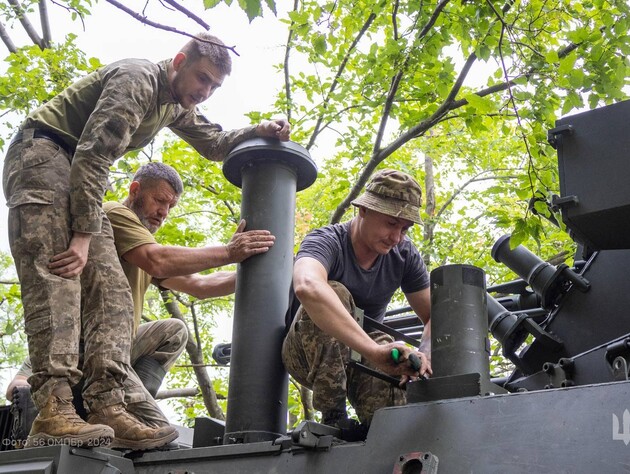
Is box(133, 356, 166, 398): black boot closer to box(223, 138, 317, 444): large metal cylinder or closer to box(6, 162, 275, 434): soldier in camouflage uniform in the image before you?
box(6, 162, 275, 434): soldier in camouflage uniform

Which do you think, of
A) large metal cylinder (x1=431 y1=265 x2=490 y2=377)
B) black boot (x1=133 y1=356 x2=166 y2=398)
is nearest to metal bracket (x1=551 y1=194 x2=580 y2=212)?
large metal cylinder (x1=431 y1=265 x2=490 y2=377)

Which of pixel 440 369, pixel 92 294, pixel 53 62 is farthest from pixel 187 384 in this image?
pixel 440 369

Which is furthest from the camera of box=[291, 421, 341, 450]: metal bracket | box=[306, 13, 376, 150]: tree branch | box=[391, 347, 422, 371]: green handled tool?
box=[306, 13, 376, 150]: tree branch

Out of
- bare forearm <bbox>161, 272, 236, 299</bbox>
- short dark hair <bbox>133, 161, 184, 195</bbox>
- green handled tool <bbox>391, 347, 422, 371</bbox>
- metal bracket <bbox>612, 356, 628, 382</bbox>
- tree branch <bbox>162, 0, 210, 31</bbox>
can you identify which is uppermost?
short dark hair <bbox>133, 161, 184, 195</bbox>

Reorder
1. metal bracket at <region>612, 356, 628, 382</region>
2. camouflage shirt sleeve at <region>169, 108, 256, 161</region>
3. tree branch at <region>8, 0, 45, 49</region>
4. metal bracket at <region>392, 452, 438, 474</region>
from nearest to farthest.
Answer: metal bracket at <region>392, 452, 438, 474</region>
metal bracket at <region>612, 356, 628, 382</region>
camouflage shirt sleeve at <region>169, 108, 256, 161</region>
tree branch at <region>8, 0, 45, 49</region>

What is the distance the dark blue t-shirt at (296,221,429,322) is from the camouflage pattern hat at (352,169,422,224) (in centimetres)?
24

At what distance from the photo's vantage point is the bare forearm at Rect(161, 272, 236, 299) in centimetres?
485

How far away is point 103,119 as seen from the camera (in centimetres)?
376

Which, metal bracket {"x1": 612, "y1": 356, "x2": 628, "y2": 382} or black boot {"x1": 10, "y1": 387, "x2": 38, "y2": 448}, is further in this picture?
black boot {"x1": 10, "y1": 387, "x2": 38, "y2": 448}

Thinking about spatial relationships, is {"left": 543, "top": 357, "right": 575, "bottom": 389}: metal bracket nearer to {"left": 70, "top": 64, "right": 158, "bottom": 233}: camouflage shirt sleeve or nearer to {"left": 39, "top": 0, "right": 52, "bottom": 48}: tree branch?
{"left": 70, "top": 64, "right": 158, "bottom": 233}: camouflage shirt sleeve

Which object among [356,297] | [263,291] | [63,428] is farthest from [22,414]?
[356,297]

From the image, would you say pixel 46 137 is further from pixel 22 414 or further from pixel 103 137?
pixel 22 414

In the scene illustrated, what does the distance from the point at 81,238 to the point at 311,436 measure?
1500 millimetres

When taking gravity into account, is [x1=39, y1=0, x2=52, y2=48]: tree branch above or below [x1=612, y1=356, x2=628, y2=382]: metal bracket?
above
